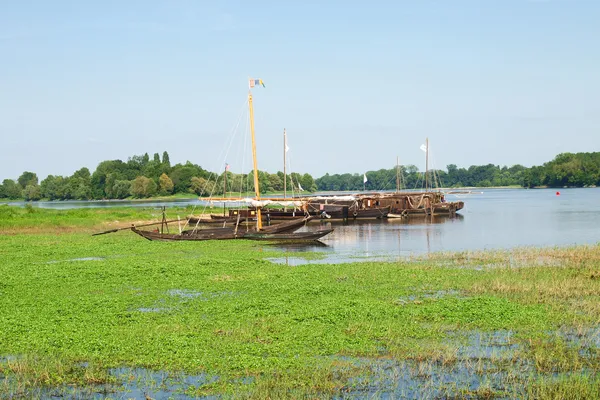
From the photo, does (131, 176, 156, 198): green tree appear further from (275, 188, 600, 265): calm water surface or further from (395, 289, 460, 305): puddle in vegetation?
(395, 289, 460, 305): puddle in vegetation

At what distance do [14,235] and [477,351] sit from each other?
41282mm

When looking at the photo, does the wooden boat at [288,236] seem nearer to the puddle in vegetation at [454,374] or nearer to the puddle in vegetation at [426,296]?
the puddle in vegetation at [426,296]

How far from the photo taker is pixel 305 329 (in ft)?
48.5

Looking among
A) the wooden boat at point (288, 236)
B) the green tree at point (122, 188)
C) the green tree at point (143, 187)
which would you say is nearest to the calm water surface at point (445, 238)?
the wooden boat at point (288, 236)

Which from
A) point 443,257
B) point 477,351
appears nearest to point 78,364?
point 477,351

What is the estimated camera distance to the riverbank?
11.3m

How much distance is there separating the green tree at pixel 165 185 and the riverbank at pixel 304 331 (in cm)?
15925

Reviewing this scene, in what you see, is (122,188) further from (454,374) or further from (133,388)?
(454,374)

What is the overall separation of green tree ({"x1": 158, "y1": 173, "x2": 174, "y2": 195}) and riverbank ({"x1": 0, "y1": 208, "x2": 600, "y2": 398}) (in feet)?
522

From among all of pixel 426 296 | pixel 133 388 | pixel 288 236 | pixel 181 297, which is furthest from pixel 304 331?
pixel 288 236

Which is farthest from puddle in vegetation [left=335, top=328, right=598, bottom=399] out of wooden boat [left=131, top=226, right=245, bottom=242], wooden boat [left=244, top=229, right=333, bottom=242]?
wooden boat [left=131, top=226, right=245, bottom=242]

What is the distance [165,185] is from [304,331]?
565 ft

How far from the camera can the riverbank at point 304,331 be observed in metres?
11.3

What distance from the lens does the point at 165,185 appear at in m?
182
